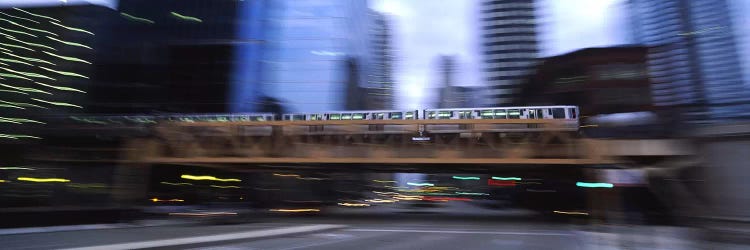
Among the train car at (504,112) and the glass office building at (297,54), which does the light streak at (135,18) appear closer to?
the glass office building at (297,54)

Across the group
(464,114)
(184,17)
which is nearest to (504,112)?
(464,114)

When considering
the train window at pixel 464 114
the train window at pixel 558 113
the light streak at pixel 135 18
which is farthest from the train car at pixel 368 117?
the light streak at pixel 135 18

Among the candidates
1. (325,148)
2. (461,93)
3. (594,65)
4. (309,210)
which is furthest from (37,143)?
(461,93)

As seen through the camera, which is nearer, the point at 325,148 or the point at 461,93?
the point at 325,148

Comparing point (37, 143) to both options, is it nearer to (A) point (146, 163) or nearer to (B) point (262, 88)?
(A) point (146, 163)

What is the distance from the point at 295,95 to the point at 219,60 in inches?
389

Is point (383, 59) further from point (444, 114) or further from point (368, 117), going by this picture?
point (444, 114)

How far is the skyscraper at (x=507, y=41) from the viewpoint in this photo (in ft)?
343

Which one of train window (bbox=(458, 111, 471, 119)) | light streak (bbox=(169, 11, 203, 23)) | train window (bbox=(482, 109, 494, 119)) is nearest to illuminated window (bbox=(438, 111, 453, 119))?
train window (bbox=(458, 111, 471, 119))

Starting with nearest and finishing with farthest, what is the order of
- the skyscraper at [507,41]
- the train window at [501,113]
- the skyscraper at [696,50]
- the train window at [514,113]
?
the skyscraper at [696,50], the train window at [514,113], the train window at [501,113], the skyscraper at [507,41]

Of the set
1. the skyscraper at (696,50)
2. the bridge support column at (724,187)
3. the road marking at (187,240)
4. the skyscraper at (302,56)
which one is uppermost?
the skyscraper at (302,56)

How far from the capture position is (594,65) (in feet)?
169

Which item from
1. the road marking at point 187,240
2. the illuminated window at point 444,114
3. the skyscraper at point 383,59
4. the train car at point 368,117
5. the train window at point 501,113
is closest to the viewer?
the road marking at point 187,240

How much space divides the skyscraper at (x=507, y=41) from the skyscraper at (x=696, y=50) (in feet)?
329
